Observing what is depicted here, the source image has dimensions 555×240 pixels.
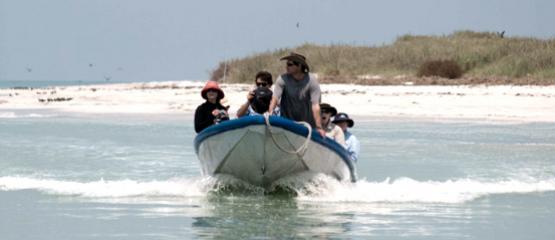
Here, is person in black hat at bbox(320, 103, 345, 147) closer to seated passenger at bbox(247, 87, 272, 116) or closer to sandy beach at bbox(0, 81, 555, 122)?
seated passenger at bbox(247, 87, 272, 116)

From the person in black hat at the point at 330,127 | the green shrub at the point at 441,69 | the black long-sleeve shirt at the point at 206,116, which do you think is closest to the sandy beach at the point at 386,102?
the green shrub at the point at 441,69

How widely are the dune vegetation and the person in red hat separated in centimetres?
2278

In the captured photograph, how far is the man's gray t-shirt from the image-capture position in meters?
13.2

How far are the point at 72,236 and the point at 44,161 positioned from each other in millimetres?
7484

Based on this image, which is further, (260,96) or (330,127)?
(330,127)

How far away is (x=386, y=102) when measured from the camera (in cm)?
3197

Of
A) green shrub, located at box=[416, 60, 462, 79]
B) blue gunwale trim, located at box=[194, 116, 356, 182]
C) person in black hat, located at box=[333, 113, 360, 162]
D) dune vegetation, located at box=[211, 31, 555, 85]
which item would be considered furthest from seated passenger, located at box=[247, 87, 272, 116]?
green shrub, located at box=[416, 60, 462, 79]

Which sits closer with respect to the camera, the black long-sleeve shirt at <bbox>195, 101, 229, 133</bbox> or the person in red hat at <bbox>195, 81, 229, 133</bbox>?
the person in red hat at <bbox>195, 81, 229, 133</bbox>

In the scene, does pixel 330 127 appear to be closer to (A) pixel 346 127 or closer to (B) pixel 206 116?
(A) pixel 346 127

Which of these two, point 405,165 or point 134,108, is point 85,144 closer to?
point 405,165

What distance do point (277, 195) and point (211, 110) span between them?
44.8 inches

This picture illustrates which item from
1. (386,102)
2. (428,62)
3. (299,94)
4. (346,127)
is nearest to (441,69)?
(428,62)

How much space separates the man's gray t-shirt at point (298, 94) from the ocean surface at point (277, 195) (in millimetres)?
795

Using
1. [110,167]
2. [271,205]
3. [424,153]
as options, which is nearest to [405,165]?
[424,153]
